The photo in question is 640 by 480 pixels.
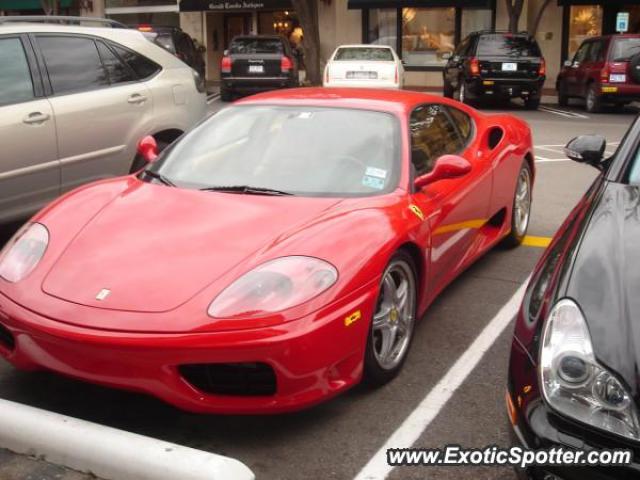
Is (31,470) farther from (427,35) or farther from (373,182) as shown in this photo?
(427,35)

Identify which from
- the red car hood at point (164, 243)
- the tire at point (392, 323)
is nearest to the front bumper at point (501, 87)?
the tire at point (392, 323)

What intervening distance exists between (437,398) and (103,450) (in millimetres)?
1475

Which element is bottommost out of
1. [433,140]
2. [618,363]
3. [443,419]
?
[443,419]

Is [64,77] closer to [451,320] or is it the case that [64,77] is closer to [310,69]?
[451,320]

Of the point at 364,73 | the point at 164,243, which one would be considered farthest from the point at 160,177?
the point at 364,73

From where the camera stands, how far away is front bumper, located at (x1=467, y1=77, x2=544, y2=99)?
58.3 feet

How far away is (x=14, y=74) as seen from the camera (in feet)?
18.4

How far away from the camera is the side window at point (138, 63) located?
6504 mm

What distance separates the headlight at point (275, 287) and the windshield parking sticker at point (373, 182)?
34.0 inches

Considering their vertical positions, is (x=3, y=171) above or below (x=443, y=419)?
above

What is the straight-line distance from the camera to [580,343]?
95.3 inches

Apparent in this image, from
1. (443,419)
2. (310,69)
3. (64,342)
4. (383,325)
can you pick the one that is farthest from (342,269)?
(310,69)

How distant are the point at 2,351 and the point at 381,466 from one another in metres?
1.64

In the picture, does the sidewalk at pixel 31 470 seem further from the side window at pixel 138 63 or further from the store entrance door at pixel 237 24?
the store entrance door at pixel 237 24
